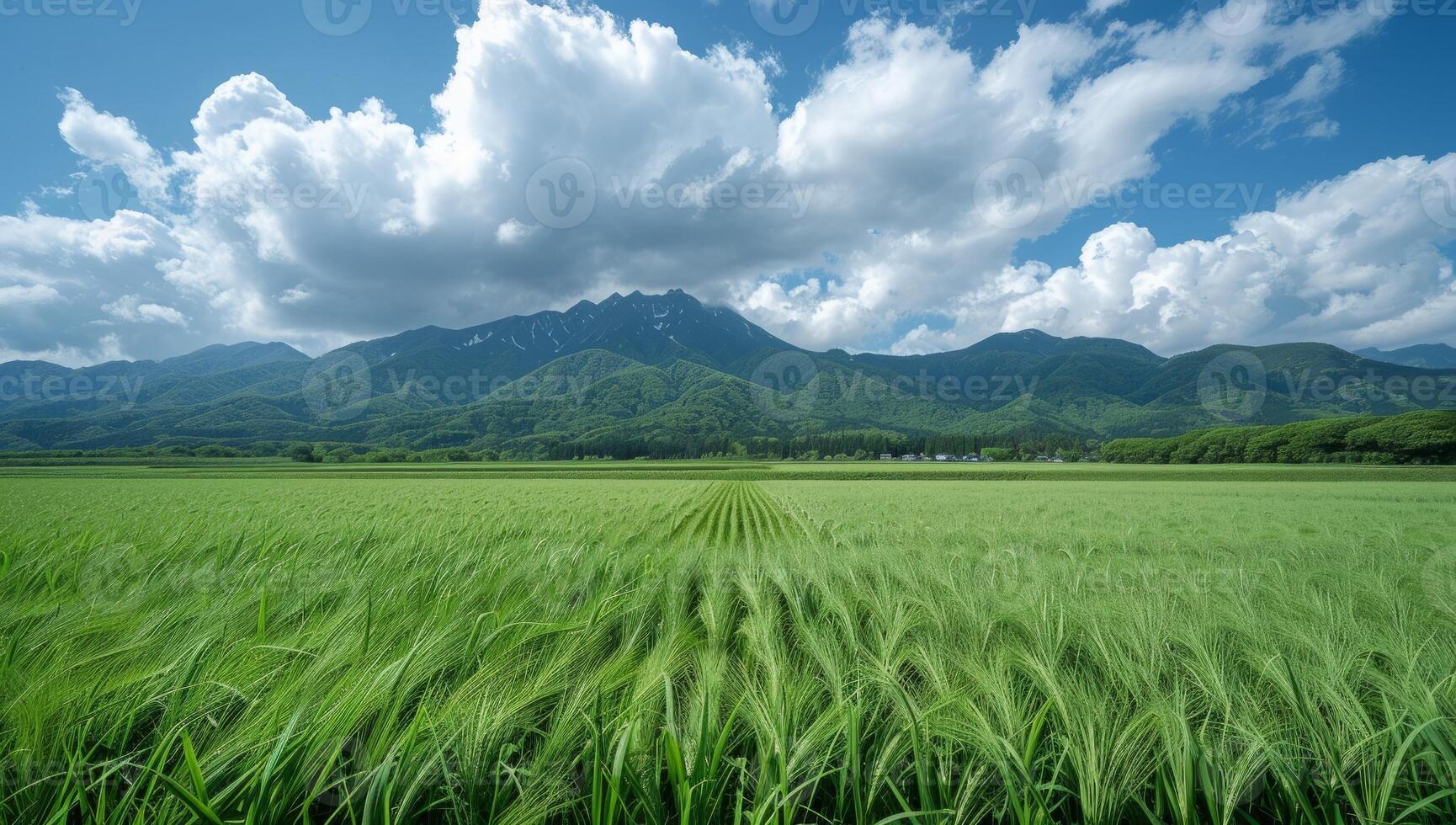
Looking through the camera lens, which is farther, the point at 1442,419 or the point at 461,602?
the point at 1442,419

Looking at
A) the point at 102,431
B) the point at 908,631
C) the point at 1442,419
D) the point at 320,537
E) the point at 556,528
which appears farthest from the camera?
the point at 102,431

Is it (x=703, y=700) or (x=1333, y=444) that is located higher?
(x=703, y=700)

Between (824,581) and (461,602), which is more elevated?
(461,602)

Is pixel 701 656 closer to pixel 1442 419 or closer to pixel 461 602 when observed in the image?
pixel 461 602

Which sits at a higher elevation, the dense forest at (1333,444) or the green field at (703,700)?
the green field at (703,700)

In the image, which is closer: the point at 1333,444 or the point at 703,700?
the point at 703,700

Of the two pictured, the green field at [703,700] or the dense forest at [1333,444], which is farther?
the dense forest at [1333,444]

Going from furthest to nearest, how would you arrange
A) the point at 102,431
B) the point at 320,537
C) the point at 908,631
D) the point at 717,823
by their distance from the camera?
the point at 102,431, the point at 320,537, the point at 908,631, the point at 717,823

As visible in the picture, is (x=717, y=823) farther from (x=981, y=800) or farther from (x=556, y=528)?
(x=556, y=528)

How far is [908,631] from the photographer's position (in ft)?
9.09

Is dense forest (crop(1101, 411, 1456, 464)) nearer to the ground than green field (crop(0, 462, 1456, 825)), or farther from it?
nearer to the ground

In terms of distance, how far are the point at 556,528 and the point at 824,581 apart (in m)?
4.71

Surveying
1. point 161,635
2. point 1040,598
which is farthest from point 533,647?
point 1040,598

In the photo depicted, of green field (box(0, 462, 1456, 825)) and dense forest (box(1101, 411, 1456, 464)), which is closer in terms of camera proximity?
green field (box(0, 462, 1456, 825))
